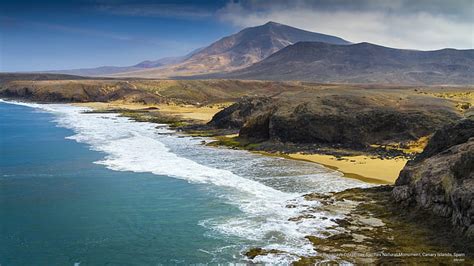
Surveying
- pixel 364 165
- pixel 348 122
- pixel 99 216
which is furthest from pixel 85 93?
pixel 99 216

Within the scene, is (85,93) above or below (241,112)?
above

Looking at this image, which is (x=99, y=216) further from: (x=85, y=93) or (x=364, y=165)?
(x=85, y=93)

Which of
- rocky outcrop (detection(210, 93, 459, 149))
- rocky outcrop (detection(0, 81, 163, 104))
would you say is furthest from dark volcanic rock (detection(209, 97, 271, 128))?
rocky outcrop (detection(0, 81, 163, 104))

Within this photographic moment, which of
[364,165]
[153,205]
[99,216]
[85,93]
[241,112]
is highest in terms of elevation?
[85,93]

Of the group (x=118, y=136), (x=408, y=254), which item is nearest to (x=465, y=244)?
(x=408, y=254)

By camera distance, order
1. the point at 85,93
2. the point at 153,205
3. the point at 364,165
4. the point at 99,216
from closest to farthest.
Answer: the point at 99,216 < the point at 153,205 < the point at 364,165 < the point at 85,93

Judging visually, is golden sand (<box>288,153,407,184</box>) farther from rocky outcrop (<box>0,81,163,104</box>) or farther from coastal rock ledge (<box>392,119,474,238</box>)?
rocky outcrop (<box>0,81,163,104</box>)

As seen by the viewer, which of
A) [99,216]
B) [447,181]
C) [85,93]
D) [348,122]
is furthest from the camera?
[85,93]

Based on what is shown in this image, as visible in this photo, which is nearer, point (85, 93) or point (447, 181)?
point (447, 181)
